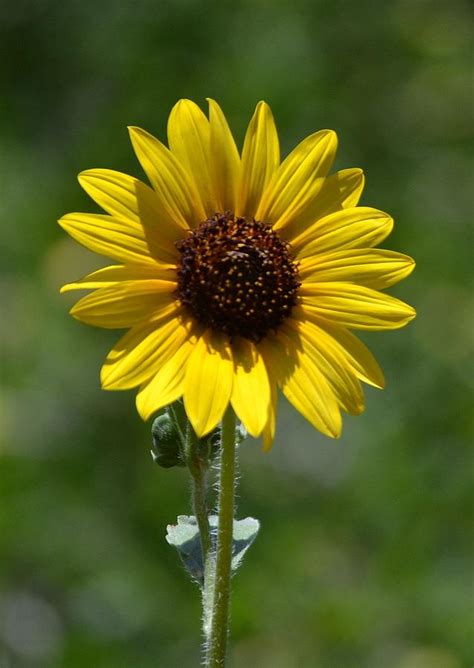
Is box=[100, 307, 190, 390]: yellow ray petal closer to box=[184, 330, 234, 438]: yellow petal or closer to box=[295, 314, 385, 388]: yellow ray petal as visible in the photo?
box=[184, 330, 234, 438]: yellow petal

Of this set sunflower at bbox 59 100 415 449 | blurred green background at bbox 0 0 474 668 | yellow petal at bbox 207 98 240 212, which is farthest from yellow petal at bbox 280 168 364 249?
blurred green background at bbox 0 0 474 668

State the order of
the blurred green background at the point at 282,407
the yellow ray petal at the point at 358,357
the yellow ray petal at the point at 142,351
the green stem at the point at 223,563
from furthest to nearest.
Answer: the blurred green background at the point at 282,407
the yellow ray petal at the point at 358,357
the yellow ray petal at the point at 142,351
the green stem at the point at 223,563

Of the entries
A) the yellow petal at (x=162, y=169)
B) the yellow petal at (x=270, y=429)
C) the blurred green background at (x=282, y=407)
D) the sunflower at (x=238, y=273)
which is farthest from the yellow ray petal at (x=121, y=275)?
the blurred green background at (x=282, y=407)

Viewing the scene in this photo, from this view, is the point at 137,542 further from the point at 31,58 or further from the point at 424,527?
the point at 31,58

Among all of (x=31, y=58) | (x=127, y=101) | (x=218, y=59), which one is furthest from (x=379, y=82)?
(x=31, y=58)

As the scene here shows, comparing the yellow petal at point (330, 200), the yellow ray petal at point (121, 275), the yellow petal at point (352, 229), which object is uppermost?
the yellow petal at point (330, 200)

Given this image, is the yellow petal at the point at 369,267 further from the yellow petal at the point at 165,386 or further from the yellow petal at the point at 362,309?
the yellow petal at the point at 165,386
